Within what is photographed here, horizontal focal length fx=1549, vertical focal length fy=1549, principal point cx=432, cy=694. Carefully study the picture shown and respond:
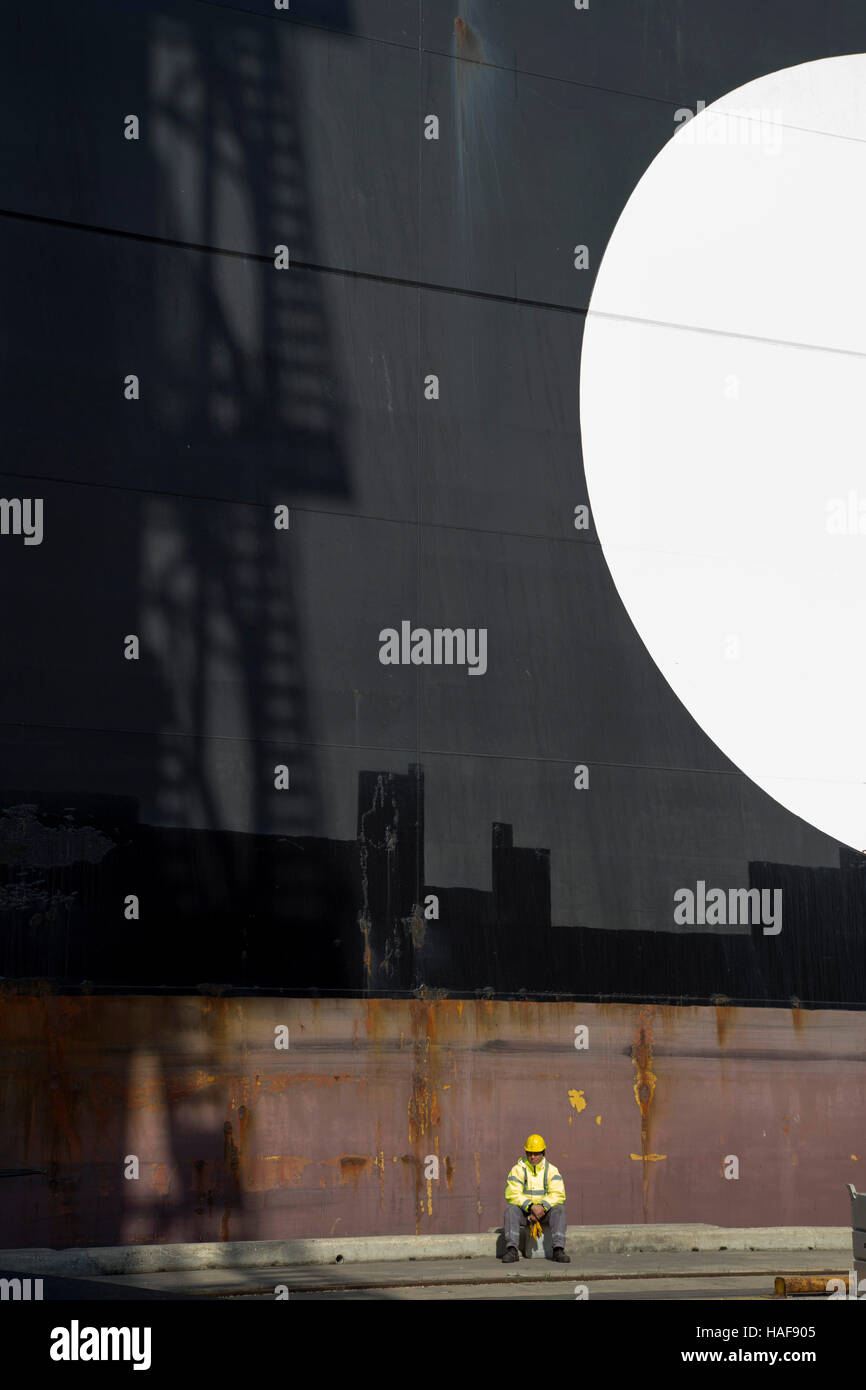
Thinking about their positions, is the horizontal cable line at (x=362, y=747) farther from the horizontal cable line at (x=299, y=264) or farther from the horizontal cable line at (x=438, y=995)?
the horizontal cable line at (x=299, y=264)

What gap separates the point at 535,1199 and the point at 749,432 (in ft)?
23.6

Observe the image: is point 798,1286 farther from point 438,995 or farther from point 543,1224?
point 438,995

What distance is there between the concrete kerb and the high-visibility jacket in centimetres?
34

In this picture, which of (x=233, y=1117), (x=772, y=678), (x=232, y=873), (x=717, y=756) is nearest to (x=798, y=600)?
(x=772, y=678)

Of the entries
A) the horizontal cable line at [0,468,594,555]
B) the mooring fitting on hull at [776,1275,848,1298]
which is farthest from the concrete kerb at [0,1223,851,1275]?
the horizontal cable line at [0,468,594,555]

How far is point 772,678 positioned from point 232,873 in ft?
17.7

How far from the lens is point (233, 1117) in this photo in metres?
11.5

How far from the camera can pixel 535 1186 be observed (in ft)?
38.7

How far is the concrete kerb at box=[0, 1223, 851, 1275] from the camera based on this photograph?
35.0 ft

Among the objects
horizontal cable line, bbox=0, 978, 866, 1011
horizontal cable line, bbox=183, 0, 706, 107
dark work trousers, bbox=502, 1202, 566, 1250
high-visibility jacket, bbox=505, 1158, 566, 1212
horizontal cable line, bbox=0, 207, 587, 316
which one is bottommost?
dark work trousers, bbox=502, 1202, 566, 1250

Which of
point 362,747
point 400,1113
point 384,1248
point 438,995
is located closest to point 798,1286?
point 384,1248

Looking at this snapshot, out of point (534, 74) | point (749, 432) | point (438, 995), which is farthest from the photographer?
point (749, 432)

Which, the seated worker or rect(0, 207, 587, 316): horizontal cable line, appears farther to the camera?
rect(0, 207, 587, 316): horizontal cable line

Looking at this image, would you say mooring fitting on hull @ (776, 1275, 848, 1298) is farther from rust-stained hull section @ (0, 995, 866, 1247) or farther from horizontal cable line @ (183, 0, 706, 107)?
horizontal cable line @ (183, 0, 706, 107)
